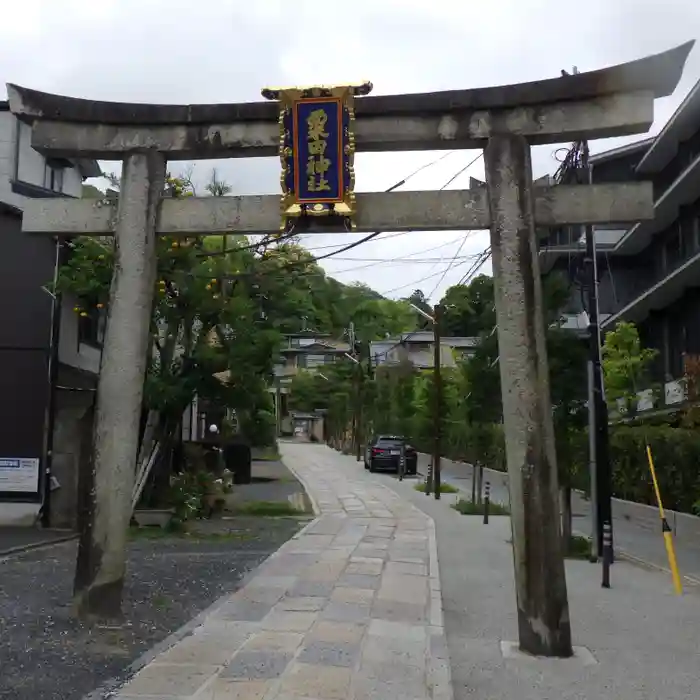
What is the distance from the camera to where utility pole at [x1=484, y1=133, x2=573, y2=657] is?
750 centimetres

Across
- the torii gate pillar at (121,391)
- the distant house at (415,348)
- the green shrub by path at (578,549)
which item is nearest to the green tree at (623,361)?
the green shrub by path at (578,549)

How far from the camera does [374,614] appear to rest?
8828mm

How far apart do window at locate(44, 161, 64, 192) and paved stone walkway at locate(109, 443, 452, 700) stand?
973 cm

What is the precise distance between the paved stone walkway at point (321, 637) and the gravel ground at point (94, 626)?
1.37 ft

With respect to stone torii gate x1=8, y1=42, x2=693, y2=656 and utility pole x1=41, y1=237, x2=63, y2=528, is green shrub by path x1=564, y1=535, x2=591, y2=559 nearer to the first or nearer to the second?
stone torii gate x1=8, y1=42, x2=693, y2=656

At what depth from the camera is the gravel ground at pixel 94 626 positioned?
6.56 m

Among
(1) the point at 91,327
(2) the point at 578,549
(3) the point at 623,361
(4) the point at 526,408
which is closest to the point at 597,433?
(2) the point at 578,549

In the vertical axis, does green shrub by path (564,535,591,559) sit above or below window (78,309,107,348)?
below

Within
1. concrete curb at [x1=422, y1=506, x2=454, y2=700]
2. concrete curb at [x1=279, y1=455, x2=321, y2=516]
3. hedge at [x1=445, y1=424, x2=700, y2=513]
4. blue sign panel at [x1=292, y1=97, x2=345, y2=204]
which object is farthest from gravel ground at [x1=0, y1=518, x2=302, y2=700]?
hedge at [x1=445, y1=424, x2=700, y2=513]

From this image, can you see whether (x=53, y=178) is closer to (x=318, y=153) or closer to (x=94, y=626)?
(x=318, y=153)

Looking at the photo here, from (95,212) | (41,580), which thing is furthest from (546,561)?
(41,580)

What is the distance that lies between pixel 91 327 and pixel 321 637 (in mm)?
12247

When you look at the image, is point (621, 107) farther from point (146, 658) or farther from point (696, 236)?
point (696, 236)

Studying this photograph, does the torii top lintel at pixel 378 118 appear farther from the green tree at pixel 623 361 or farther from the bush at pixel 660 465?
the green tree at pixel 623 361
